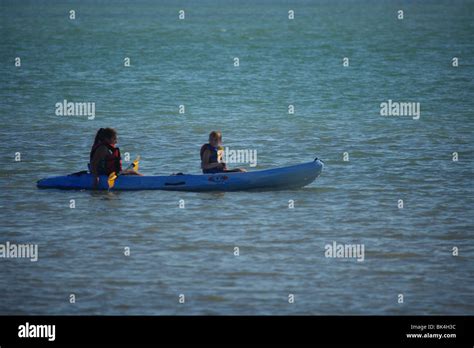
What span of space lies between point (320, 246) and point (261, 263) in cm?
137

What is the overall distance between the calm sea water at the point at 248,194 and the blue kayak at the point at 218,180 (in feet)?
0.63

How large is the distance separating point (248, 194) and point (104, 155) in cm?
249

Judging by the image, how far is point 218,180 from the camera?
19984 mm

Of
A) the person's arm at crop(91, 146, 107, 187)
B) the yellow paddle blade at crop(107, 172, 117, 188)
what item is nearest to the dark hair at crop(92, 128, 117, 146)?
the person's arm at crop(91, 146, 107, 187)

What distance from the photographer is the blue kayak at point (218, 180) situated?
20.0 m

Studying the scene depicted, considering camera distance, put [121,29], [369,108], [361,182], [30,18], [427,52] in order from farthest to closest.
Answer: [30,18]
[121,29]
[427,52]
[369,108]
[361,182]

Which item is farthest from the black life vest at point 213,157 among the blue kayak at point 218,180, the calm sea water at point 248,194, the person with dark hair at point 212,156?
the calm sea water at point 248,194

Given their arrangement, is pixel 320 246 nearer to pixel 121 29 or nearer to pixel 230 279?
pixel 230 279

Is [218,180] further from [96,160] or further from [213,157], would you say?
[96,160]

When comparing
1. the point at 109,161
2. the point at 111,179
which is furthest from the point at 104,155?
the point at 111,179

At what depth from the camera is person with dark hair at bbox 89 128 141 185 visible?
19.7 metres
